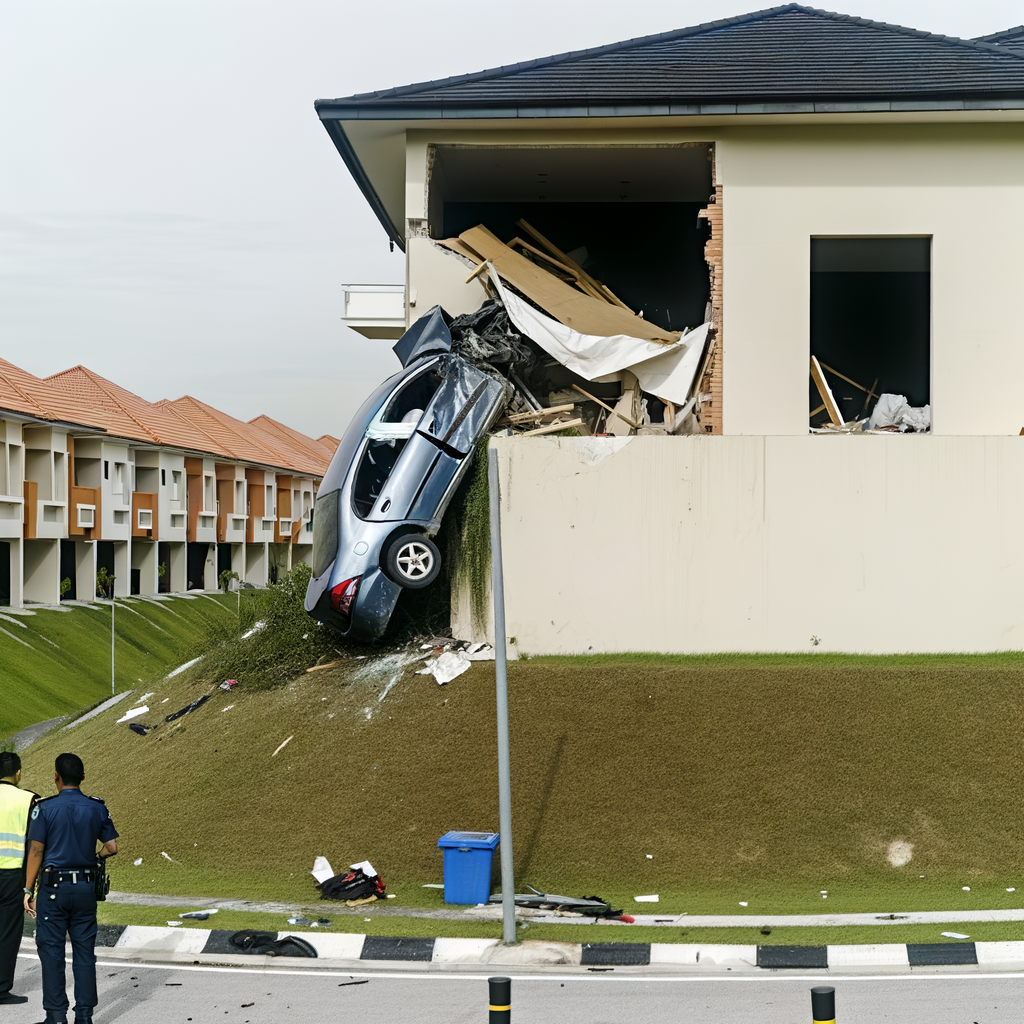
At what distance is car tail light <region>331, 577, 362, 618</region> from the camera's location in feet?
48.0

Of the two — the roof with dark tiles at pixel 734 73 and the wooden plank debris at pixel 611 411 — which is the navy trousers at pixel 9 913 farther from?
the roof with dark tiles at pixel 734 73

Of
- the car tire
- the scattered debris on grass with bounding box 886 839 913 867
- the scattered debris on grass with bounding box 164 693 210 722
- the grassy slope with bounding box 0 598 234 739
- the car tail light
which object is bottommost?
the grassy slope with bounding box 0 598 234 739

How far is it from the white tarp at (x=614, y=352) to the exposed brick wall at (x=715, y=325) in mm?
240

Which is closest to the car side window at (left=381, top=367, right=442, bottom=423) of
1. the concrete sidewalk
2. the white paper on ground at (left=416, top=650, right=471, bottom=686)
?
the white paper on ground at (left=416, top=650, right=471, bottom=686)

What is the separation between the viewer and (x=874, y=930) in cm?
935

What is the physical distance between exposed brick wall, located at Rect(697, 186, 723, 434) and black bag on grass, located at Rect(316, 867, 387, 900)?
848 cm

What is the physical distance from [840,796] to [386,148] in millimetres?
11637

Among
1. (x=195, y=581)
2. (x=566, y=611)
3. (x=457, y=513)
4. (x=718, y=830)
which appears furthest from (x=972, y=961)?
(x=195, y=581)

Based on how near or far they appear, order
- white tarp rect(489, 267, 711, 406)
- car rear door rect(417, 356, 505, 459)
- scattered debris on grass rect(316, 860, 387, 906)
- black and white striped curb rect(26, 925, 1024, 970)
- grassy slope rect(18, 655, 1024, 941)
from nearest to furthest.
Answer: black and white striped curb rect(26, 925, 1024, 970)
scattered debris on grass rect(316, 860, 387, 906)
grassy slope rect(18, 655, 1024, 941)
car rear door rect(417, 356, 505, 459)
white tarp rect(489, 267, 711, 406)

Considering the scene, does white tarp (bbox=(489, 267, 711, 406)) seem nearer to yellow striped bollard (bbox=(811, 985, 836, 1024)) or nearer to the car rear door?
the car rear door

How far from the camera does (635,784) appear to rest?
12273 mm

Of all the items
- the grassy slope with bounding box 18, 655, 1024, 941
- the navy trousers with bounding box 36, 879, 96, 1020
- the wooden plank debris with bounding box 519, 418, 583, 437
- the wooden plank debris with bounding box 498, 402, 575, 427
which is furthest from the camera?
the wooden plank debris with bounding box 498, 402, 575, 427

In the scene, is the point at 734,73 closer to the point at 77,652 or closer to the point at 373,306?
the point at 373,306

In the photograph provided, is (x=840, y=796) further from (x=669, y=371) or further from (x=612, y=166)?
(x=612, y=166)
